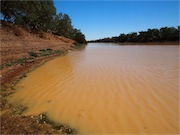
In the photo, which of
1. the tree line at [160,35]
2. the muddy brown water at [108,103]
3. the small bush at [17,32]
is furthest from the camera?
the tree line at [160,35]

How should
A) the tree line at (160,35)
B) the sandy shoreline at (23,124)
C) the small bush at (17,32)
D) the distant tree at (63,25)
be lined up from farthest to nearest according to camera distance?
the tree line at (160,35) → the distant tree at (63,25) → the small bush at (17,32) → the sandy shoreline at (23,124)

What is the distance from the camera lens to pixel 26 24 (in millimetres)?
31500

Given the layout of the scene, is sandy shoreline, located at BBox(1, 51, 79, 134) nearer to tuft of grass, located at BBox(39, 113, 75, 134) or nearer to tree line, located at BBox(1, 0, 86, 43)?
tuft of grass, located at BBox(39, 113, 75, 134)

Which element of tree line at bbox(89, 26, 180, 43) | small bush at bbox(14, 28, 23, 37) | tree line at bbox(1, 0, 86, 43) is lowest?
tree line at bbox(89, 26, 180, 43)

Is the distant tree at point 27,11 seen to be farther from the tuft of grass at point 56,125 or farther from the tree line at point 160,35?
the tree line at point 160,35

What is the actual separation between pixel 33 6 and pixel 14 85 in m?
24.6

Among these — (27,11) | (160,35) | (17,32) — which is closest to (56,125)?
(17,32)

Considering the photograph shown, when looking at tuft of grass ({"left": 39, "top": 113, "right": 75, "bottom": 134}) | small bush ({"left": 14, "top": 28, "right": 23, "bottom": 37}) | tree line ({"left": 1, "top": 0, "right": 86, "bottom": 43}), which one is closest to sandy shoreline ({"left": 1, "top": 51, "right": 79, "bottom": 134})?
tuft of grass ({"left": 39, "top": 113, "right": 75, "bottom": 134})

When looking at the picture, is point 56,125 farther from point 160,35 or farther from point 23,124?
point 160,35

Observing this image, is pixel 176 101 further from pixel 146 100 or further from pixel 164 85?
pixel 164 85

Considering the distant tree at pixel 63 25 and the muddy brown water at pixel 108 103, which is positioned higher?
the distant tree at pixel 63 25

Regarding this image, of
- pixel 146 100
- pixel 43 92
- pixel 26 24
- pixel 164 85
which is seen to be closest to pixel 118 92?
Answer: pixel 146 100

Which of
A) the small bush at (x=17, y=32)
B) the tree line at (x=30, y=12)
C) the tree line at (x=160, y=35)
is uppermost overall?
the tree line at (x=30, y=12)

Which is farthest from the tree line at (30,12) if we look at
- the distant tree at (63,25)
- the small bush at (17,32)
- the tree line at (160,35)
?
the tree line at (160,35)
